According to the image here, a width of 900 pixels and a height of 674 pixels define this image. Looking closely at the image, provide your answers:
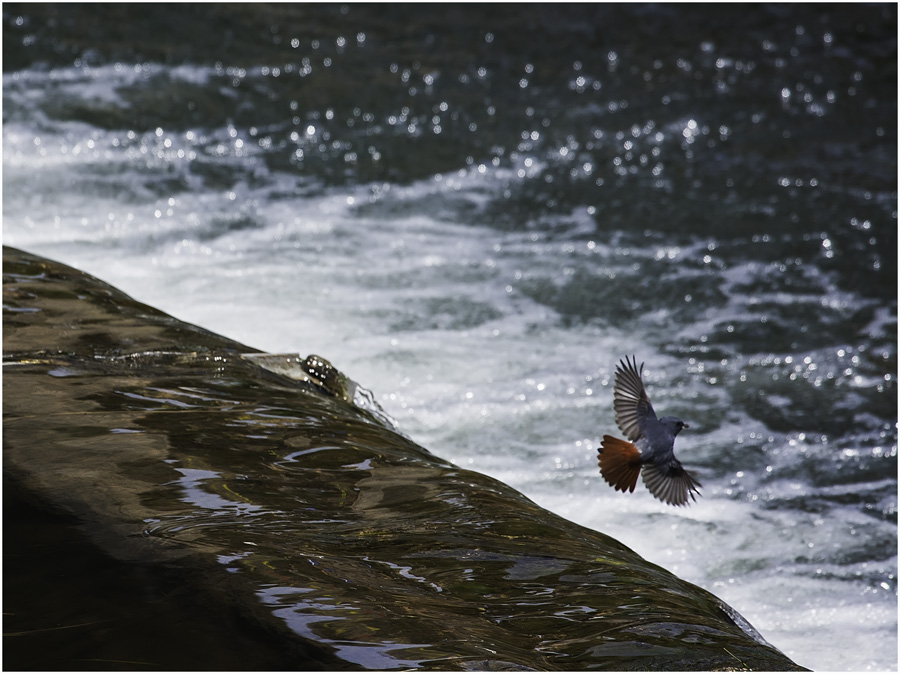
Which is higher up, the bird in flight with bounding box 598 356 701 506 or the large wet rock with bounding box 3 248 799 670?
the bird in flight with bounding box 598 356 701 506

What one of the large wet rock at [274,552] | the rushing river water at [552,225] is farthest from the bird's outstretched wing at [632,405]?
the rushing river water at [552,225]

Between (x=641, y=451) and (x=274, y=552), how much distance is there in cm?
77

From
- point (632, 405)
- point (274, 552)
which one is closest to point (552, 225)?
point (632, 405)

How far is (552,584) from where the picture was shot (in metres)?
2.03

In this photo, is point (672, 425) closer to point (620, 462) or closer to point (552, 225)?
point (620, 462)

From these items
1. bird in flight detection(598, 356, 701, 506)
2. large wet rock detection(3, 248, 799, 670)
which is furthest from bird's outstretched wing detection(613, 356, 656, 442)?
large wet rock detection(3, 248, 799, 670)

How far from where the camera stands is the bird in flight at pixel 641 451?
2111 millimetres

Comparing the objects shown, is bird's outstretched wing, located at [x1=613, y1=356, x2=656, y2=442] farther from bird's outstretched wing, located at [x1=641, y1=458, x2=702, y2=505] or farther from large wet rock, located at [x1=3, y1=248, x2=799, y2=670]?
large wet rock, located at [x1=3, y1=248, x2=799, y2=670]

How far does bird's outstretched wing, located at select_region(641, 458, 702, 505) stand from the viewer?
2152mm

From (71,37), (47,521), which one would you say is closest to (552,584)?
(47,521)

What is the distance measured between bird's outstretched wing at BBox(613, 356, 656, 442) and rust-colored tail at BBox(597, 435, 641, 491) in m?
0.05

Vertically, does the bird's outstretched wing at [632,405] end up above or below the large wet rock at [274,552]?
above

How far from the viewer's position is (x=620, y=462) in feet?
6.91

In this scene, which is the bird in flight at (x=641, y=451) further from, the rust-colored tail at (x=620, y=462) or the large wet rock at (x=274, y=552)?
the large wet rock at (x=274, y=552)
